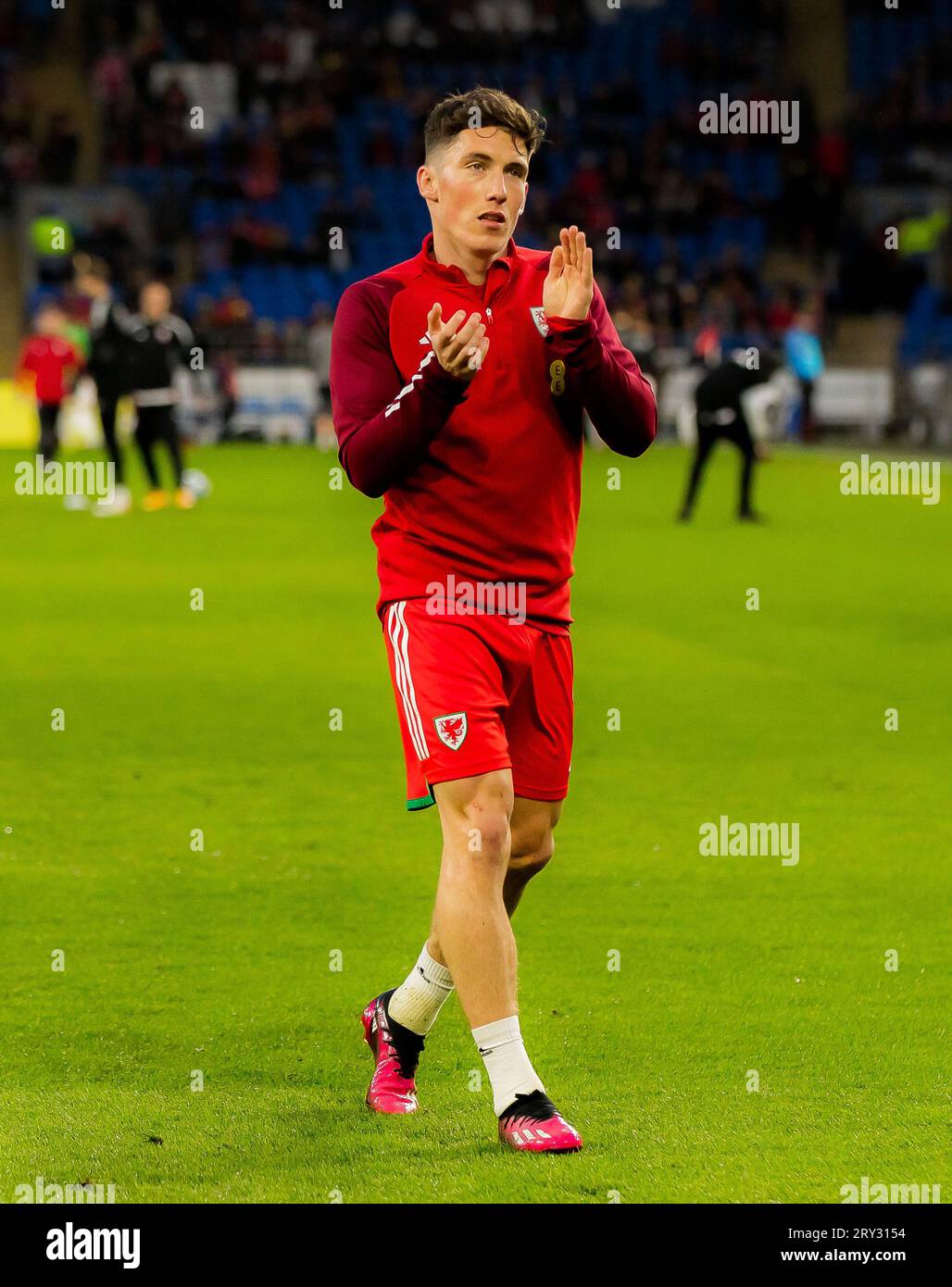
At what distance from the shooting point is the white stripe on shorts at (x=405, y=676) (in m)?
4.55

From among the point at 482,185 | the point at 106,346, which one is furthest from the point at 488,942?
the point at 106,346

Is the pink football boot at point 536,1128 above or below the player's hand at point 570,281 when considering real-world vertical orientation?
below

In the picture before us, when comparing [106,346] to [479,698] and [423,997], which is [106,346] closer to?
[423,997]

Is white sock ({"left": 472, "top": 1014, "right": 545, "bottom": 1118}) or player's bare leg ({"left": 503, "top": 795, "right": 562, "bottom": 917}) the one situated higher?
player's bare leg ({"left": 503, "top": 795, "right": 562, "bottom": 917})

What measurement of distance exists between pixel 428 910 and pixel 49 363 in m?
20.0

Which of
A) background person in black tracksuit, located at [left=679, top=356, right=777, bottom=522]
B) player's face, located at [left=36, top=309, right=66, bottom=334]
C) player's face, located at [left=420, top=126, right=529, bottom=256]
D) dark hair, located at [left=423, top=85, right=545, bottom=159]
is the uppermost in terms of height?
player's face, located at [left=36, top=309, right=66, bottom=334]

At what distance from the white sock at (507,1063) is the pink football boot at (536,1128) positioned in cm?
2

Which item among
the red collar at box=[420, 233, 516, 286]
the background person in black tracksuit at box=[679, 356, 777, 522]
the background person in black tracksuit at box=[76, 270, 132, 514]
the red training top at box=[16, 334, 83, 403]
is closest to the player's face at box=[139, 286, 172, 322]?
the background person in black tracksuit at box=[76, 270, 132, 514]

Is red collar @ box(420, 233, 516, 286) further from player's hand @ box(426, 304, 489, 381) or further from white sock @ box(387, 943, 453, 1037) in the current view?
white sock @ box(387, 943, 453, 1037)

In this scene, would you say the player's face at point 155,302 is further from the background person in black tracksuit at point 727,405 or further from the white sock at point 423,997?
the white sock at point 423,997

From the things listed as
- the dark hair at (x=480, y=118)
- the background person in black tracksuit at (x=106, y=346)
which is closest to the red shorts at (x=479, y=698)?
the dark hair at (x=480, y=118)

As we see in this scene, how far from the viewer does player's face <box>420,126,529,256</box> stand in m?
4.61

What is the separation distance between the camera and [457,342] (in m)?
4.30

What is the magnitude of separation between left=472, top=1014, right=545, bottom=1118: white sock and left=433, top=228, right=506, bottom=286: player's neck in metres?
1.79
